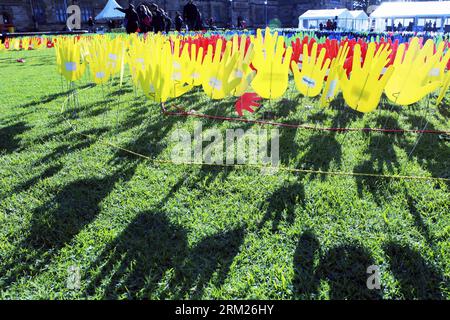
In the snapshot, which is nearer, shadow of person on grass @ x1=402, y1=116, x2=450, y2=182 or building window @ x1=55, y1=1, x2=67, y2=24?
shadow of person on grass @ x1=402, y1=116, x2=450, y2=182

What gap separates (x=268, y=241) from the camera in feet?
7.06

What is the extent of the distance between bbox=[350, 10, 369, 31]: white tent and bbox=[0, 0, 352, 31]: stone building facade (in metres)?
16.8

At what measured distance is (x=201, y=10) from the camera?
4378 cm

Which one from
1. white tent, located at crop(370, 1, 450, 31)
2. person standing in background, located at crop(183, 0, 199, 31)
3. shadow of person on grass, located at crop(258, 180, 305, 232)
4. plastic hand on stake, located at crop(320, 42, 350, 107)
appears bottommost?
shadow of person on grass, located at crop(258, 180, 305, 232)

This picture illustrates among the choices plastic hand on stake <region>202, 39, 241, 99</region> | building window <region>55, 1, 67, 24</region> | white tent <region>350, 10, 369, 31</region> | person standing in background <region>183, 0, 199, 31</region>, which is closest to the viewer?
plastic hand on stake <region>202, 39, 241, 99</region>

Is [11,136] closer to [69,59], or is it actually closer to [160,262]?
[69,59]

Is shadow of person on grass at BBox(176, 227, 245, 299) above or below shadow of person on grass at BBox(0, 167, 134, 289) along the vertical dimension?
below

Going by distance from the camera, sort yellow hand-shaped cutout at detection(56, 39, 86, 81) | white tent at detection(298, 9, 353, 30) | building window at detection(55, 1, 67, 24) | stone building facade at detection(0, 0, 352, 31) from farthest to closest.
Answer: building window at detection(55, 1, 67, 24) → stone building facade at detection(0, 0, 352, 31) → white tent at detection(298, 9, 353, 30) → yellow hand-shaped cutout at detection(56, 39, 86, 81)

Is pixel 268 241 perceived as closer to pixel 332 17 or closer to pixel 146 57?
pixel 146 57

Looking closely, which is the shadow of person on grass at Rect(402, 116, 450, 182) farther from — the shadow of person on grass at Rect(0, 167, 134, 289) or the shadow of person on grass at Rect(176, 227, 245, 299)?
the shadow of person on grass at Rect(0, 167, 134, 289)

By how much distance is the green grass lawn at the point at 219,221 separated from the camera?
185 centimetres

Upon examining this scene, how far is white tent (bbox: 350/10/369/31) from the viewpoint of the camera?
3115cm

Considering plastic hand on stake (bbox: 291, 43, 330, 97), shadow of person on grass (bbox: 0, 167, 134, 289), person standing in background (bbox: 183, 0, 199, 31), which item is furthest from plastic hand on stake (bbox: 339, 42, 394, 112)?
person standing in background (bbox: 183, 0, 199, 31)

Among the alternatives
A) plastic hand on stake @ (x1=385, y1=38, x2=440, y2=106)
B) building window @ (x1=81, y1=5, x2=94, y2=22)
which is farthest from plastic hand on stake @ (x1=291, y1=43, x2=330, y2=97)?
building window @ (x1=81, y1=5, x2=94, y2=22)
